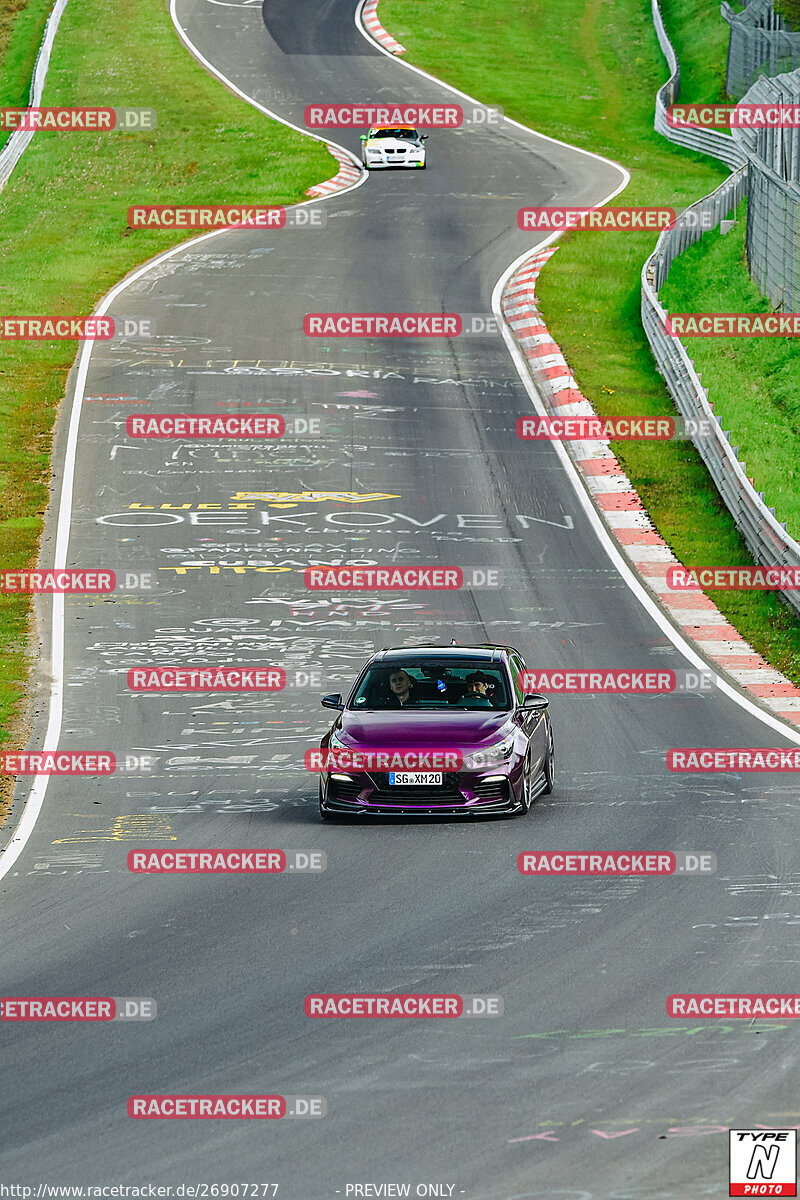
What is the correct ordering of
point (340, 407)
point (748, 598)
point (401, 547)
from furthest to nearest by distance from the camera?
point (340, 407) < point (401, 547) < point (748, 598)

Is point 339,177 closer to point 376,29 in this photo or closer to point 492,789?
point 376,29

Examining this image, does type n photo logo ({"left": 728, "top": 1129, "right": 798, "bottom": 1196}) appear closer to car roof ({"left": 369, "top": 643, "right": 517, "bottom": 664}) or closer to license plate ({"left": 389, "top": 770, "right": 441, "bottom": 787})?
license plate ({"left": 389, "top": 770, "right": 441, "bottom": 787})

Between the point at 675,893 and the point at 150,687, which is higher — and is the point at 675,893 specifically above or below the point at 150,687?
above

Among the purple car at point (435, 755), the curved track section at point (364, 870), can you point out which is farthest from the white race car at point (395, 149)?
the purple car at point (435, 755)

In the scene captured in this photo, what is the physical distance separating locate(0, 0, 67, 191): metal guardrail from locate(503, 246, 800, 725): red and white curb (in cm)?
2175

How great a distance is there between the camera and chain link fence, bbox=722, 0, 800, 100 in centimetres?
6116

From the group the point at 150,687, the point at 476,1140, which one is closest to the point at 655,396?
the point at 150,687

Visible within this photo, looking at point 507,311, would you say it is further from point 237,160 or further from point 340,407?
point 237,160

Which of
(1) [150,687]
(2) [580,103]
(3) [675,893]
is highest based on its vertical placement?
(3) [675,893]

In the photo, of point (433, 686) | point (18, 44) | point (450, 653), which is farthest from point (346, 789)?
point (18, 44)

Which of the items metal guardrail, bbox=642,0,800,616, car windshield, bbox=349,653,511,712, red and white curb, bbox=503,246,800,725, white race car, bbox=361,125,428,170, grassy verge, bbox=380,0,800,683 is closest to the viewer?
car windshield, bbox=349,653,511,712

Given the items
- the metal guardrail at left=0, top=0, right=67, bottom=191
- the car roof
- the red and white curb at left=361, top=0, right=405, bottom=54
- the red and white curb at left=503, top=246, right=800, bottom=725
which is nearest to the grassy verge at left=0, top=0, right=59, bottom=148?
the metal guardrail at left=0, top=0, right=67, bottom=191

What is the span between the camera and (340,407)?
1339 inches

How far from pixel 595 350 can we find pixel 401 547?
12756 mm
